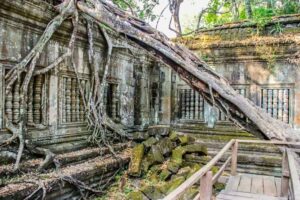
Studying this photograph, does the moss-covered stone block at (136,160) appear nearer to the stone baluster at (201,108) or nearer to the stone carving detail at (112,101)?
the stone carving detail at (112,101)

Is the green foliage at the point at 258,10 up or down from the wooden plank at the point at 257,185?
up

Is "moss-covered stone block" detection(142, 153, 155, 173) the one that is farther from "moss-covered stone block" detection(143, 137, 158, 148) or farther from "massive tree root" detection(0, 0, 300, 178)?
"massive tree root" detection(0, 0, 300, 178)

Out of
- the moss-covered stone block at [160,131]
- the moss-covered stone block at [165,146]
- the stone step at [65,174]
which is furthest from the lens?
the moss-covered stone block at [160,131]

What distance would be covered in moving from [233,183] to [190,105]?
3336mm

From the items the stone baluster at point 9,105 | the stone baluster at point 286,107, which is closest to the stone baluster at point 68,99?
the stone baluster at point 9,105

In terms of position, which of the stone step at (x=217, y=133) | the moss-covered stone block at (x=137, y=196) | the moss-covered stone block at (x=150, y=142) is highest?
the stone step at (x=217, y=133)

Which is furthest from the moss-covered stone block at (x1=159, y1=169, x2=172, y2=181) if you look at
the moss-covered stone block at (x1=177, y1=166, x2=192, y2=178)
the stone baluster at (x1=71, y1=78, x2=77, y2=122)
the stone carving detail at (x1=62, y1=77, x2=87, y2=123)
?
the stone baluster at (x1=71, y1=78, x2=77, y2=122)

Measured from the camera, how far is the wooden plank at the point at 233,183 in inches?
185

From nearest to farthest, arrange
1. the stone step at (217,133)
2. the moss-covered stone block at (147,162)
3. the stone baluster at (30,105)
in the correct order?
the stone baluster at (30,105)
the moss-covered stone block at (147,162)
the stone step at (217,133)

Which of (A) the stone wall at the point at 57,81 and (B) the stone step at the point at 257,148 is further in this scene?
(B) the stone step at the point at 257,148

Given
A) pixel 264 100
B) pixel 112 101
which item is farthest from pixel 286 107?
pixel 112 101

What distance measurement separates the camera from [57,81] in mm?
5527

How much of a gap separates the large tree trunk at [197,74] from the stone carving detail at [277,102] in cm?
259

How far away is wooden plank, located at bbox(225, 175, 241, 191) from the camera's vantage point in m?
4.70
